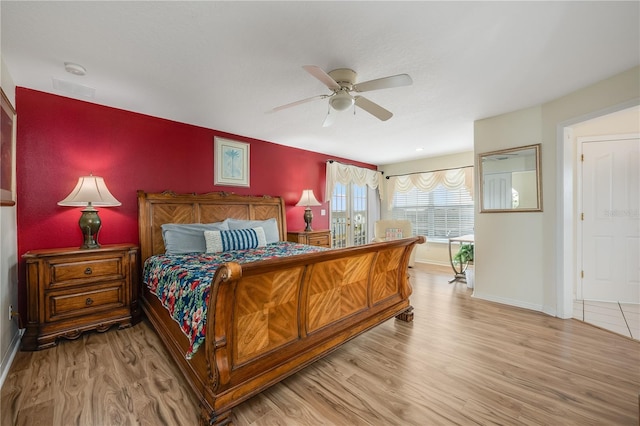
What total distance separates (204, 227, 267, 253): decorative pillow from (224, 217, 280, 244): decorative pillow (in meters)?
0.20

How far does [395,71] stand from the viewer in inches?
92.4

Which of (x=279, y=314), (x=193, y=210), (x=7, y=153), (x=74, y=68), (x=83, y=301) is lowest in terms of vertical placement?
(x=83, y=301)

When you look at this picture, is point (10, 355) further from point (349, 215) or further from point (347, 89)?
point (349, 215)

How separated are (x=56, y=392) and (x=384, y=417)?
7.25 ft

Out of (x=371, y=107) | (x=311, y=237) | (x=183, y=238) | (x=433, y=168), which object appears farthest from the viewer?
(x=433, y=168)

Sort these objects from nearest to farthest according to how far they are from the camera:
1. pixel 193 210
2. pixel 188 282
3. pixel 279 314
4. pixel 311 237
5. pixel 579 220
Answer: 1. pixel 279 314
2. pixel 188 282
3. pixel 579 220
4. pixel 193 210
5. pixel 311 237

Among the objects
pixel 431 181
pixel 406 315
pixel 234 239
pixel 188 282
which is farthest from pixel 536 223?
pixel 188 282

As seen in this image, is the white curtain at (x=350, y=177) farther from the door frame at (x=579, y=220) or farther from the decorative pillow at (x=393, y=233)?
the door frame at (x=579, y=220)

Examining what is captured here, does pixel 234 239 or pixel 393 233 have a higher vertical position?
pixel 234 239

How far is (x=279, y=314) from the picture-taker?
180 centimetres

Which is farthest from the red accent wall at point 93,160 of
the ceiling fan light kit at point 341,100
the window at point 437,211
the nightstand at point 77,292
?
the window at point 437,211

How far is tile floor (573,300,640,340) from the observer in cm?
266

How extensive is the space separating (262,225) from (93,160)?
83.9 inches

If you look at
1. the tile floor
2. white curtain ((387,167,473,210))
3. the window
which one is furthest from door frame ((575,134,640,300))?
the window
